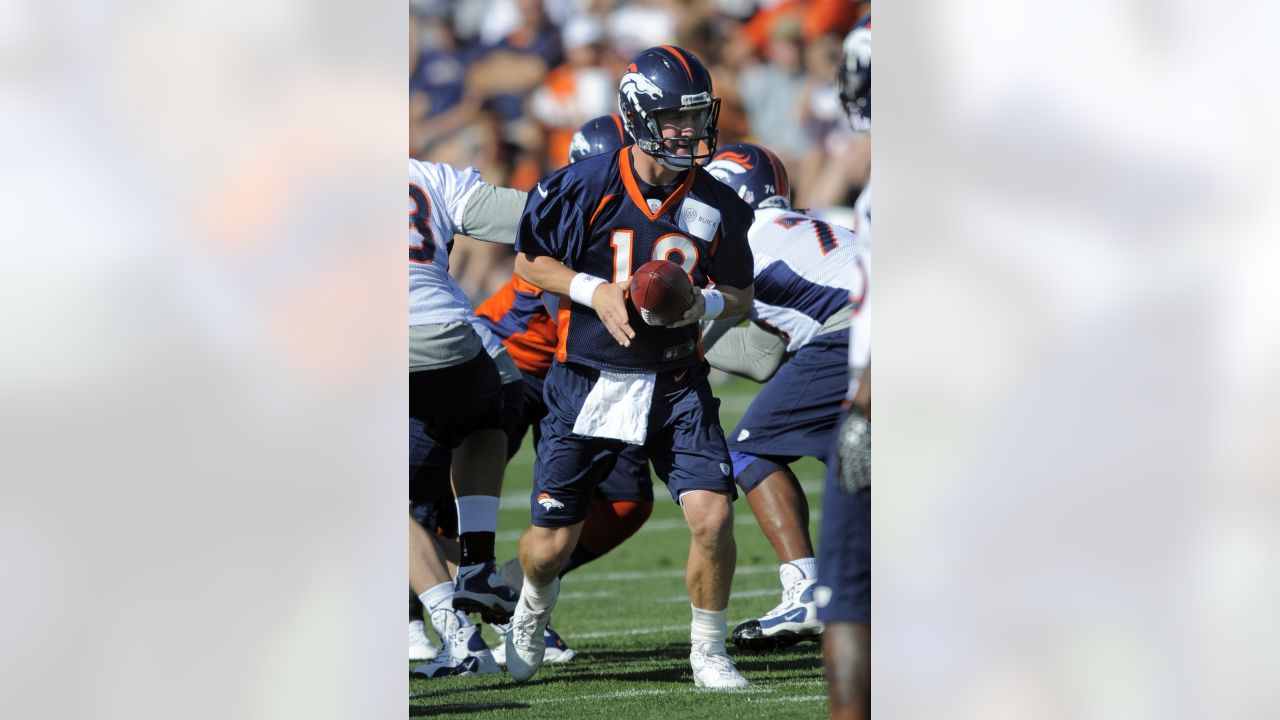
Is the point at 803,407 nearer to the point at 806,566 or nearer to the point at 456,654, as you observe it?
the point at 806,566

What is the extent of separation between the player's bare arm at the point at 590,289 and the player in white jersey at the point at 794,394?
2.36ft

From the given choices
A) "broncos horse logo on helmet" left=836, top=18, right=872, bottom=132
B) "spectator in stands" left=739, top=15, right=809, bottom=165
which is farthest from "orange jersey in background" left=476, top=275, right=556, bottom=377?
"spectator in stands" left=739, top=15, right=809, bottom=165

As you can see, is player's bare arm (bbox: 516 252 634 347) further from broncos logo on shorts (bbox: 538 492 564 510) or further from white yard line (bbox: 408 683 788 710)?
white yard line (bbox: 408 683 788 710)

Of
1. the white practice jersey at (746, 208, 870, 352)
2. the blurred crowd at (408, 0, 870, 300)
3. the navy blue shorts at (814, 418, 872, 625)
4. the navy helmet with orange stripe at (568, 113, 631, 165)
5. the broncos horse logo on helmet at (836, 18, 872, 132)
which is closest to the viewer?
the navy blue shorts at (814, 418, 872, 625)

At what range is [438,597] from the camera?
134 inches

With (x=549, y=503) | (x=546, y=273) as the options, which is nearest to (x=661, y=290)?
(x=546, y=273)

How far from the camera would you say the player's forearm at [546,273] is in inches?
122

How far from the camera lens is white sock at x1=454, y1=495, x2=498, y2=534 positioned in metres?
3.56

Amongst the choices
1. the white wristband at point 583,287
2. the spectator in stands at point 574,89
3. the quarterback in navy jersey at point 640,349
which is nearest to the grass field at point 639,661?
the quarterback in navy jersey at point 640,349

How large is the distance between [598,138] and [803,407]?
89 centimetres

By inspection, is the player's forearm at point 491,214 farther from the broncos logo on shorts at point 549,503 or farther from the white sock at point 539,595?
the white sock at point 539,595
